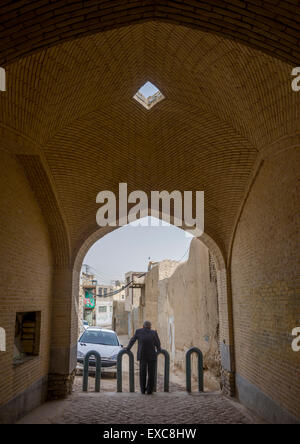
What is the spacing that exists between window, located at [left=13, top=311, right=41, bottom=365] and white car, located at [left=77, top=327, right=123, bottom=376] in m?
3.69

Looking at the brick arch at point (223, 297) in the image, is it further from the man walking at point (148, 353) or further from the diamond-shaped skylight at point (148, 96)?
the diamond-shaped skylight at point (148, 96)

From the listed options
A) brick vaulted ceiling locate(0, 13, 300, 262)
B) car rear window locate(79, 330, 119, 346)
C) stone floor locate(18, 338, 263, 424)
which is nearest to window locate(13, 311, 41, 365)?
stone floor locate(18, 338, 263, 424)

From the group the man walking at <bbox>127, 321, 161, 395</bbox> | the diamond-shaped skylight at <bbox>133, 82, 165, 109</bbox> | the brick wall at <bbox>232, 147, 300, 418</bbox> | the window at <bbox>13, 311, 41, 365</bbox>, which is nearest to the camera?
the brick wall at <bbox>232, 147, 300, 418</bbox>

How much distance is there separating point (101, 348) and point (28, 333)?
4282mm

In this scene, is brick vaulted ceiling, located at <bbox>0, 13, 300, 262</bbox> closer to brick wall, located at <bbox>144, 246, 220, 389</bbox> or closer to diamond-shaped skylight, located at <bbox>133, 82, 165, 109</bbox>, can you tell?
diamond-shaped skylight, located at <bbox>133, 82, 165, 109</bbox>

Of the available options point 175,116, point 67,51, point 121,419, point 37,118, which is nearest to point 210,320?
point 121,419

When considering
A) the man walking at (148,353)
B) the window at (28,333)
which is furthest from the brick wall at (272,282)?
the window at (28,333)

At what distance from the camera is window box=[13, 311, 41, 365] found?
672 centimetres

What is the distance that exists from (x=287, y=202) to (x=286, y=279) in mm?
1038

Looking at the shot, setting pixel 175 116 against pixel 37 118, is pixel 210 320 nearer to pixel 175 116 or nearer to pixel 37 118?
pixel 175 116

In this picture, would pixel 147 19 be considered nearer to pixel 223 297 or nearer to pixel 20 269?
pixel 20 269

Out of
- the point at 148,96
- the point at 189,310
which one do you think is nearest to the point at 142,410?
the point at 148,96

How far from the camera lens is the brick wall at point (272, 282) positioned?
4.68 metres

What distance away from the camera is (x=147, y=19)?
11.2 feet
